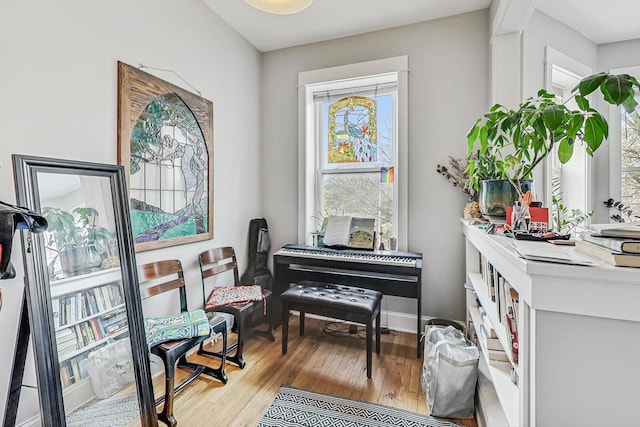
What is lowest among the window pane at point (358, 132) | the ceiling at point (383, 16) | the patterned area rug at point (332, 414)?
the patterned area rug at point (332, 414)

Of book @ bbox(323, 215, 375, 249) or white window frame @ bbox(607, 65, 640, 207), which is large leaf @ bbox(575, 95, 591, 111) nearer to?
book @ bbox(323, 215, 375, 249)

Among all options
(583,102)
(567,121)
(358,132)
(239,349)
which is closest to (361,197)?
(358,132)

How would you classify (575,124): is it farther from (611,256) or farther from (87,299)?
(87,299)

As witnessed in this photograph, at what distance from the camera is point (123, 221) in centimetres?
166

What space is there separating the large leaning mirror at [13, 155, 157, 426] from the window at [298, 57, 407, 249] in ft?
6.01

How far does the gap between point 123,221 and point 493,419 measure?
2.19m

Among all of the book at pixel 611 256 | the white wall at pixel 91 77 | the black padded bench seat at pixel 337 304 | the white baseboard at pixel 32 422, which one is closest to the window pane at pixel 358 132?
the white wall at pixel 91 77

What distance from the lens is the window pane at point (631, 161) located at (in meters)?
2.74

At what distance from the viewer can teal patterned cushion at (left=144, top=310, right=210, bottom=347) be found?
1.71 m

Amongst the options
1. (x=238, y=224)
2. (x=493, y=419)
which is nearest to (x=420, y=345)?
(x=493, y=419)

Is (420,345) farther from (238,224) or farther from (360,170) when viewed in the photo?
(238,224)

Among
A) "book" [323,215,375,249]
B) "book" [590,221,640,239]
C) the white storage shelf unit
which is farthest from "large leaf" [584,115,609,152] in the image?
"book" [323,215,375,249]

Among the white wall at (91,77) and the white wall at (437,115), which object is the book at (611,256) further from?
the white wall at (91,77)

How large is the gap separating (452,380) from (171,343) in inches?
64.7
